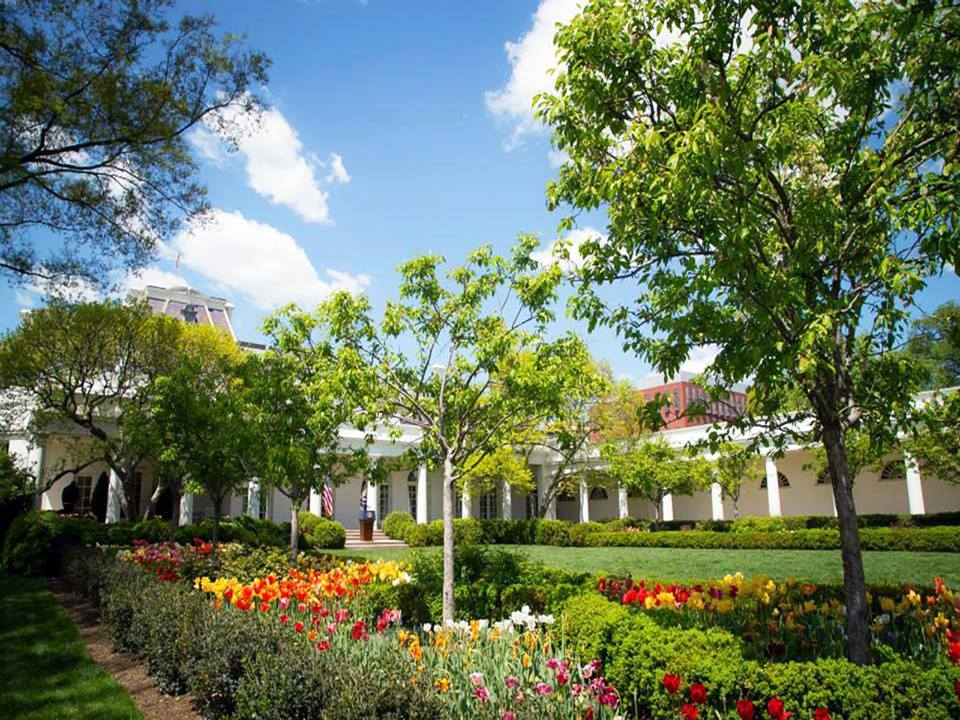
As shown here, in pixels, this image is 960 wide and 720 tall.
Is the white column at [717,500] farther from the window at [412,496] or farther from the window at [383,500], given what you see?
the window at [383,500]

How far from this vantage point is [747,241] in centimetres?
421

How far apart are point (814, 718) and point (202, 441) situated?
→ 13.9m

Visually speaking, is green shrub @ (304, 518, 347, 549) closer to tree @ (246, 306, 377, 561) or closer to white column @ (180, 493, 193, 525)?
white column @ (180, 493, 193, 525)

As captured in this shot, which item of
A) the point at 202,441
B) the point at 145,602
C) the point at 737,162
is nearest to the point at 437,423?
the point at 145,602

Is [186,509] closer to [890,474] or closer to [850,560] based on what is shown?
[850,560]

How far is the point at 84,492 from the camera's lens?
93.6ft

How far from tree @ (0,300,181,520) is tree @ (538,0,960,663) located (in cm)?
1828

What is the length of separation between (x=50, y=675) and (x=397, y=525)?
2133 cm

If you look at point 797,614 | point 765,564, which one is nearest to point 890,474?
point 765,564

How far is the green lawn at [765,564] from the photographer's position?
12.7 m

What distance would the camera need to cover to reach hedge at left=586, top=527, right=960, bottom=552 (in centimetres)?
1795

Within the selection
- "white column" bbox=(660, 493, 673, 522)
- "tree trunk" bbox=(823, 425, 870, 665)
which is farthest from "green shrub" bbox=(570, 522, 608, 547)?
"tree trunk" bbox=(823, 425, 870, 665)

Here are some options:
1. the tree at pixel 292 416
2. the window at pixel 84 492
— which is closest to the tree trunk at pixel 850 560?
the tree at pixel 292 416

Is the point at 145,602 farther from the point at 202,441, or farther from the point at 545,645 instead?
the point at 202,441
